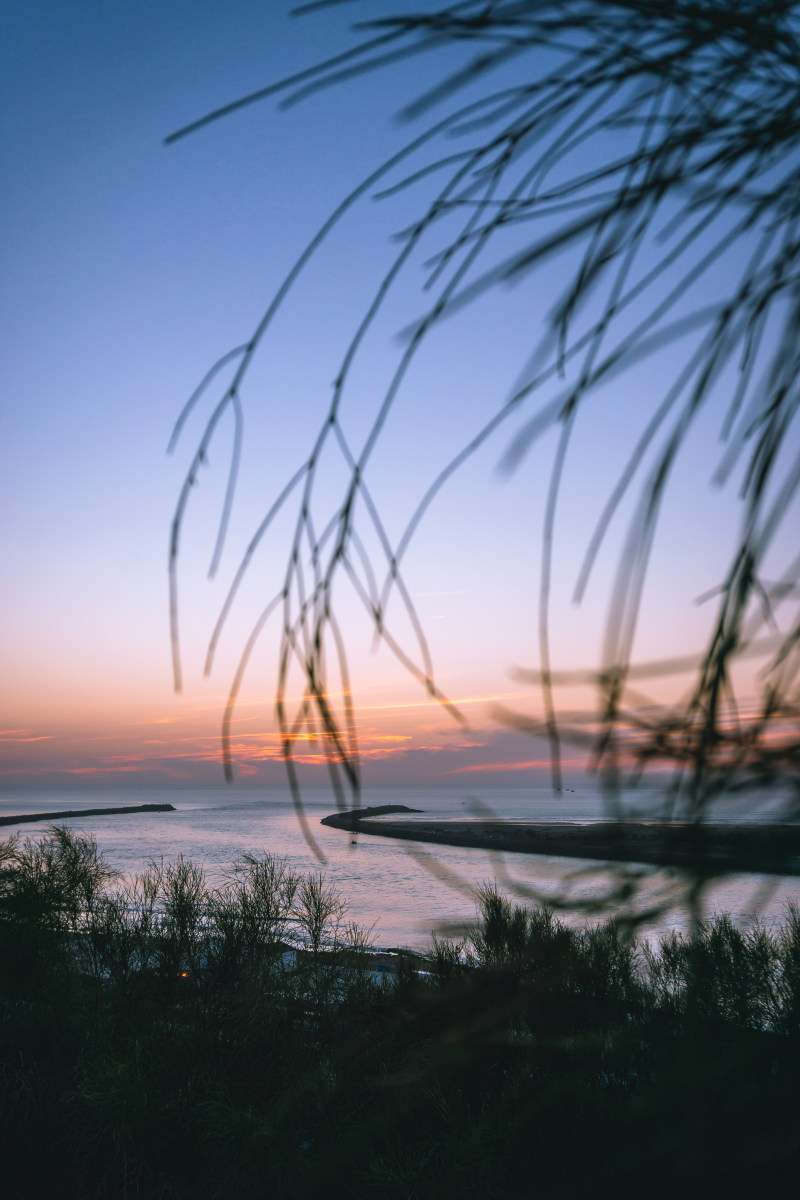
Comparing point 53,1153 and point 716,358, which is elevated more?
point 716,358

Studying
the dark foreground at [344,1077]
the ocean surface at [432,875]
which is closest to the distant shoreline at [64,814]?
the ocean surface at [432,875]

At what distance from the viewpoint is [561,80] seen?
2.37 ft

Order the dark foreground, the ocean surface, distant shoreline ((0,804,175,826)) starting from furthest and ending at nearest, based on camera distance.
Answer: distant shoreline ((0,804,175,826)), the dark foreground, the ocean surface

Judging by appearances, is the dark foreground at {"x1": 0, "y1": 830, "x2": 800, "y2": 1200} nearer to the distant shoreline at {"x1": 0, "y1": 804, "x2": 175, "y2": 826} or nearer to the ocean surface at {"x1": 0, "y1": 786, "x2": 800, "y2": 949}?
the ocean surface at {"x1": 0, "y1": 786, "x2": 800, "y2": 949}

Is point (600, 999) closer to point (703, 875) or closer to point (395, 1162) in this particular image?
point (395, 1162)

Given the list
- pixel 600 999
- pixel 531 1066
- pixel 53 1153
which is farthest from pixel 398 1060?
pixel 53 1153

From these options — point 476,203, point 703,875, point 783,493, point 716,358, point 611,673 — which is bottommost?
point 703,875

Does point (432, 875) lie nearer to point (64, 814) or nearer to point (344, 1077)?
point (344, 1077)

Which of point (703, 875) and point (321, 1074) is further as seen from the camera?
point (321, 1074)

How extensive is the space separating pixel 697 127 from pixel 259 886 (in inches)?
513

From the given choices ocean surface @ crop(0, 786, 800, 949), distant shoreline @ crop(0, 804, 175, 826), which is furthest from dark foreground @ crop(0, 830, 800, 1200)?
distant shoreline @ crop(0, 804, 175, 826)

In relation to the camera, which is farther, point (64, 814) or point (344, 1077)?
point (64, 814)

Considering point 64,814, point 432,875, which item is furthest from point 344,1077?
point 64,814

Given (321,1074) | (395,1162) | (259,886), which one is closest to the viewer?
(395,1162)
